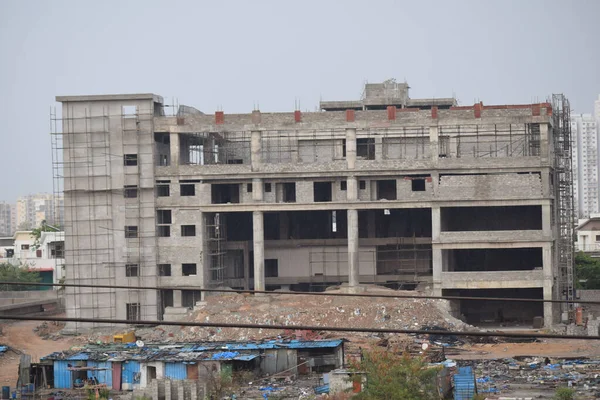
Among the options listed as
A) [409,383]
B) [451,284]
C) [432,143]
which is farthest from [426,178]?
[409,383]

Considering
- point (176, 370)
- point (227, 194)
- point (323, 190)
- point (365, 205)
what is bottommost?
point (176, 370)

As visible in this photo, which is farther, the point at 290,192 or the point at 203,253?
the point at 290,192

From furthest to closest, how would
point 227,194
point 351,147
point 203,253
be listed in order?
point 227,194 → point 203,253 → point 351,147

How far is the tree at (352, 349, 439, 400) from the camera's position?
27.9 m

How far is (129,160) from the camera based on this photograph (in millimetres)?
50656

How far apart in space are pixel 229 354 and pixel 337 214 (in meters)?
22.7

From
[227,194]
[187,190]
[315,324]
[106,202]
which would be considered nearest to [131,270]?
[106,202]

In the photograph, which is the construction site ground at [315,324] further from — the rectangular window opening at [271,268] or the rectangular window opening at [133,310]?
the rectangular window opening at [271,268]

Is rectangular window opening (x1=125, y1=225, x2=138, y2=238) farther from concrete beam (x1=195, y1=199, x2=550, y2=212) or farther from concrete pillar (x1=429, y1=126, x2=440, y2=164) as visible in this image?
concrete pillar (x1=429, y1=126, x2=440, y2=164)

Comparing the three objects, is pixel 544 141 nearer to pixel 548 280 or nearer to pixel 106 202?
pixel 548 280

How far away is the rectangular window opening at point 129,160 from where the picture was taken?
5053 centimetres

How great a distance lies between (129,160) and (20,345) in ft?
33.4

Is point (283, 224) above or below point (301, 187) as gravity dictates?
below

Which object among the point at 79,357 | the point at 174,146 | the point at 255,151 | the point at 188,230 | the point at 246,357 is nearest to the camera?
the point at 246,357
